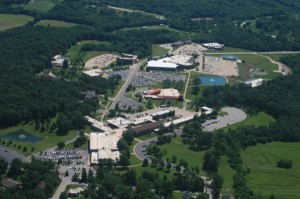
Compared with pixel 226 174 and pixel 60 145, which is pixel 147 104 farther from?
pixel 226 174

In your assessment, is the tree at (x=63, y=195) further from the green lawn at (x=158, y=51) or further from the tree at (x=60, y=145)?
the green lawn at (x=158, y=51)

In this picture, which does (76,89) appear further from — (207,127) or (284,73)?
(284,73)

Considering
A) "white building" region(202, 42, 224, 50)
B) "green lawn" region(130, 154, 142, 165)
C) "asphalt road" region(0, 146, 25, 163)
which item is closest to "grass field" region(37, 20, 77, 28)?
"white building" region(202, 42, 224, 50)

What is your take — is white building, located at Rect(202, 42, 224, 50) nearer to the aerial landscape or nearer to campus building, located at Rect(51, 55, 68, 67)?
the aerial landscape

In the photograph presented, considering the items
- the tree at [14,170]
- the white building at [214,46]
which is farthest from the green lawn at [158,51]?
the tree at [14,170]

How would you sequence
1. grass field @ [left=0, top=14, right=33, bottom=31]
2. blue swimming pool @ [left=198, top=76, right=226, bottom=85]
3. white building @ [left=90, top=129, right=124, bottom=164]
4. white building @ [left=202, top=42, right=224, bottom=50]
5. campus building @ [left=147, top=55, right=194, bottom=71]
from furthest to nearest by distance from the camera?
grass field @ [left=0, top=14, right=33, bottom=31] < white building @ [left=202, top=42, right=224, bottom=50] < campus building @ [left=147, top=55, right=194, bottom=71] < blue swimming pool @ [left=198, top=76, right=226, bottom=85] < white building @ [left=90, top=129, right=124, bottom=164]

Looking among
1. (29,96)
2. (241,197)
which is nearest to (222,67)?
(29,96)

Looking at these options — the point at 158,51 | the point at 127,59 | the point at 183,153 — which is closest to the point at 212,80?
the point at 127,59
